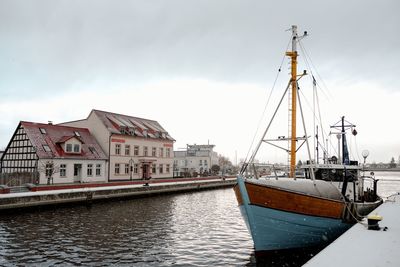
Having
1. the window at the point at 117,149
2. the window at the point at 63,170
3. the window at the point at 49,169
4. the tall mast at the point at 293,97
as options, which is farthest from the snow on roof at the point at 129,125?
the tall mast at the point at 293,97

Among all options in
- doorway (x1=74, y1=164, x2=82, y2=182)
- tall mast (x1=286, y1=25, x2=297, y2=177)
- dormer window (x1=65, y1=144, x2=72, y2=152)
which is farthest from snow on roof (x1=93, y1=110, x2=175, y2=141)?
tall mast (x1=286, y1=25, x2=297, y2=177)

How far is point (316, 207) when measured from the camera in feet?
43.8

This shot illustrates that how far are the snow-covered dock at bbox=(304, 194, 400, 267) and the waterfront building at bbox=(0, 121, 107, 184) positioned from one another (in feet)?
107

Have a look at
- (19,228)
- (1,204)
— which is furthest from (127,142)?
(19,228)

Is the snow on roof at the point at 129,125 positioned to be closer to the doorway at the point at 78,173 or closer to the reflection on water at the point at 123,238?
the doorway at the point at 78,173

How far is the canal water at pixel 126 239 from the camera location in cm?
1361

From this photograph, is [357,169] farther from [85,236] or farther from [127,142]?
[127,142]

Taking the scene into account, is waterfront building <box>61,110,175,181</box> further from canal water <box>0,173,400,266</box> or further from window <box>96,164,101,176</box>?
canal water <box>0,173,400,266</box>

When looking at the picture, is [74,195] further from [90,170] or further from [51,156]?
[90,170]

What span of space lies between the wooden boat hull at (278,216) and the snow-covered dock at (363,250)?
168cm

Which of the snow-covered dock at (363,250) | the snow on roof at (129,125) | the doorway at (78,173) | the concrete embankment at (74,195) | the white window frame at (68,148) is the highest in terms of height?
the snow on roof at (129,125)

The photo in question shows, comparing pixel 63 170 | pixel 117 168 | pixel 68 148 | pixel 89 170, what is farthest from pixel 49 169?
pixel 117 168

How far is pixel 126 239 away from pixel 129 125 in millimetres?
35443

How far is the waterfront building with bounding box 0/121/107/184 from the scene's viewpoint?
3659 centimetres
